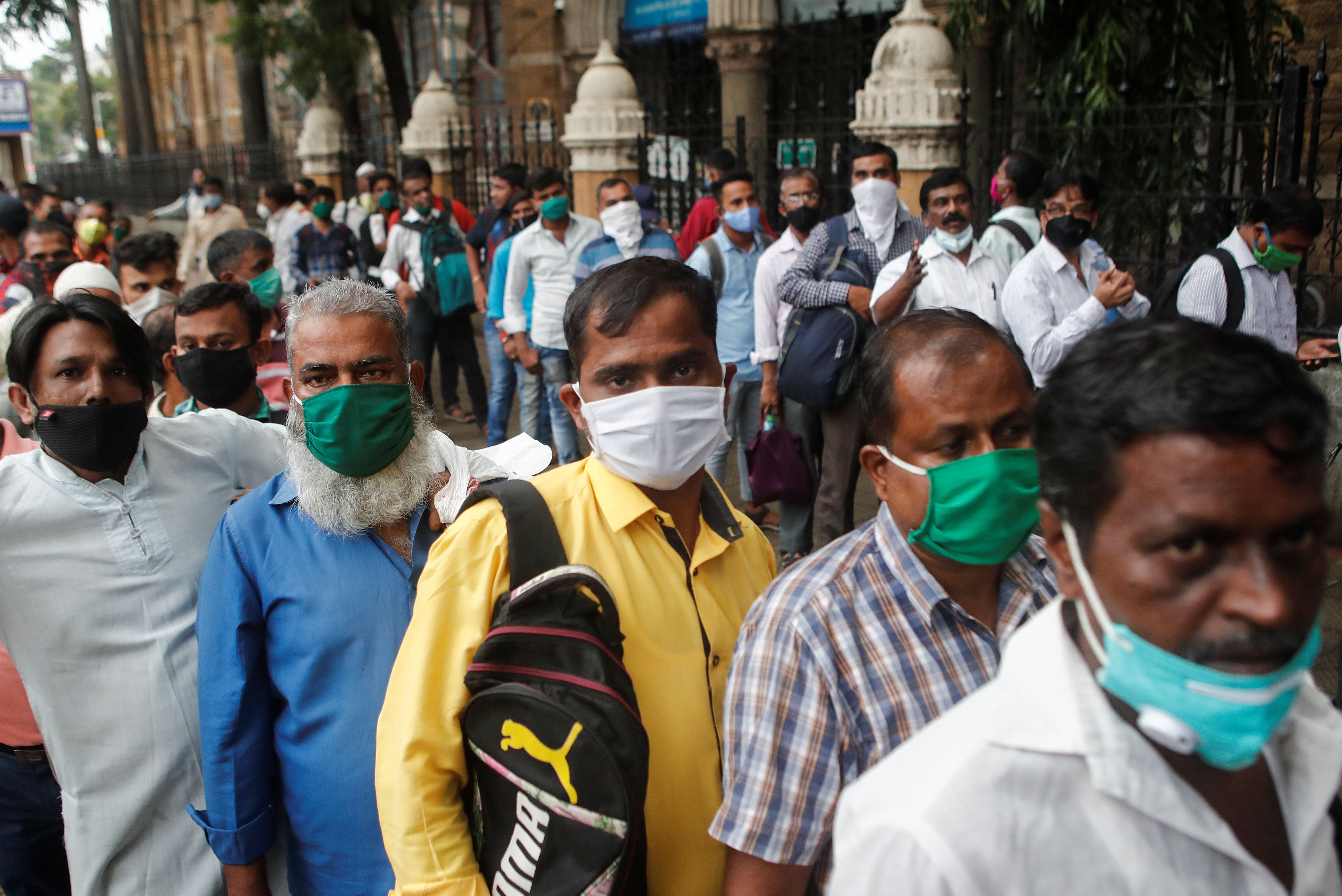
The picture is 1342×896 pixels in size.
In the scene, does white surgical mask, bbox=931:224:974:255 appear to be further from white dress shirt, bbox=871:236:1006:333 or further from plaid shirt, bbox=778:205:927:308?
plaid shirt, bbox=778:205:927:308

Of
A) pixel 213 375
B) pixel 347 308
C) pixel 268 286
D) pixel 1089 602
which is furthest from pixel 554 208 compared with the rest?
pixel 1089 602

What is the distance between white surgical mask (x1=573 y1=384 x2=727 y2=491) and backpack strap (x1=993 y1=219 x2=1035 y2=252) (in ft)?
12.7

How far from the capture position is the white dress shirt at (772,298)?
17.7ft

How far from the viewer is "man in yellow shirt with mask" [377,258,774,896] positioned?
155 centimetres

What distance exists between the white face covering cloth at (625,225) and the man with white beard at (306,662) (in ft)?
15.2

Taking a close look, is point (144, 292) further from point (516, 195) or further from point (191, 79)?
point (191, 79)

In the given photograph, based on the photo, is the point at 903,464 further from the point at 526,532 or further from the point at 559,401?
the point at 559,401

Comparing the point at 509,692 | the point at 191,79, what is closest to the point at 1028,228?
the point at 509,692

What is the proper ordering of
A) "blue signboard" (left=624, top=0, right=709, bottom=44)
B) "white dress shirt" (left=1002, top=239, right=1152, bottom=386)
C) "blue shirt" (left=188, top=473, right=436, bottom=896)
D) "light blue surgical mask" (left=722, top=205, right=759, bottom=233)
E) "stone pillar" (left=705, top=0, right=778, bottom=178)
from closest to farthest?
1. "blue shirt" (left=188, top=473, right=436, bottom=896)
2. "white dress shirt" (left=1002, top=239, right=1152, bottom=386)
3. "light blue surgical mask" (left=722, top=205, right=759, bottom=233)
4. "stone pillar" (left=705, top=0, right=778, bottom=178)
5. "blue signboard" (left=624, top=0, right=709, bottom=44)

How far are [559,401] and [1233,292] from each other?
3.84 m

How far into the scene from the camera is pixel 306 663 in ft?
6.39

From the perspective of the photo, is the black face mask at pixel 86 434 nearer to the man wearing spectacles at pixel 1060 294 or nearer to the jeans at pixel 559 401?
the man wearing spectacles at pixel 1060 294

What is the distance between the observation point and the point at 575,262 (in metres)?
6.84

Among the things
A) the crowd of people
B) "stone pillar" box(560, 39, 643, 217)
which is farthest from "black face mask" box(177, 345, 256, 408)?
"stone pillar" box(560, 39, 643, 217)
